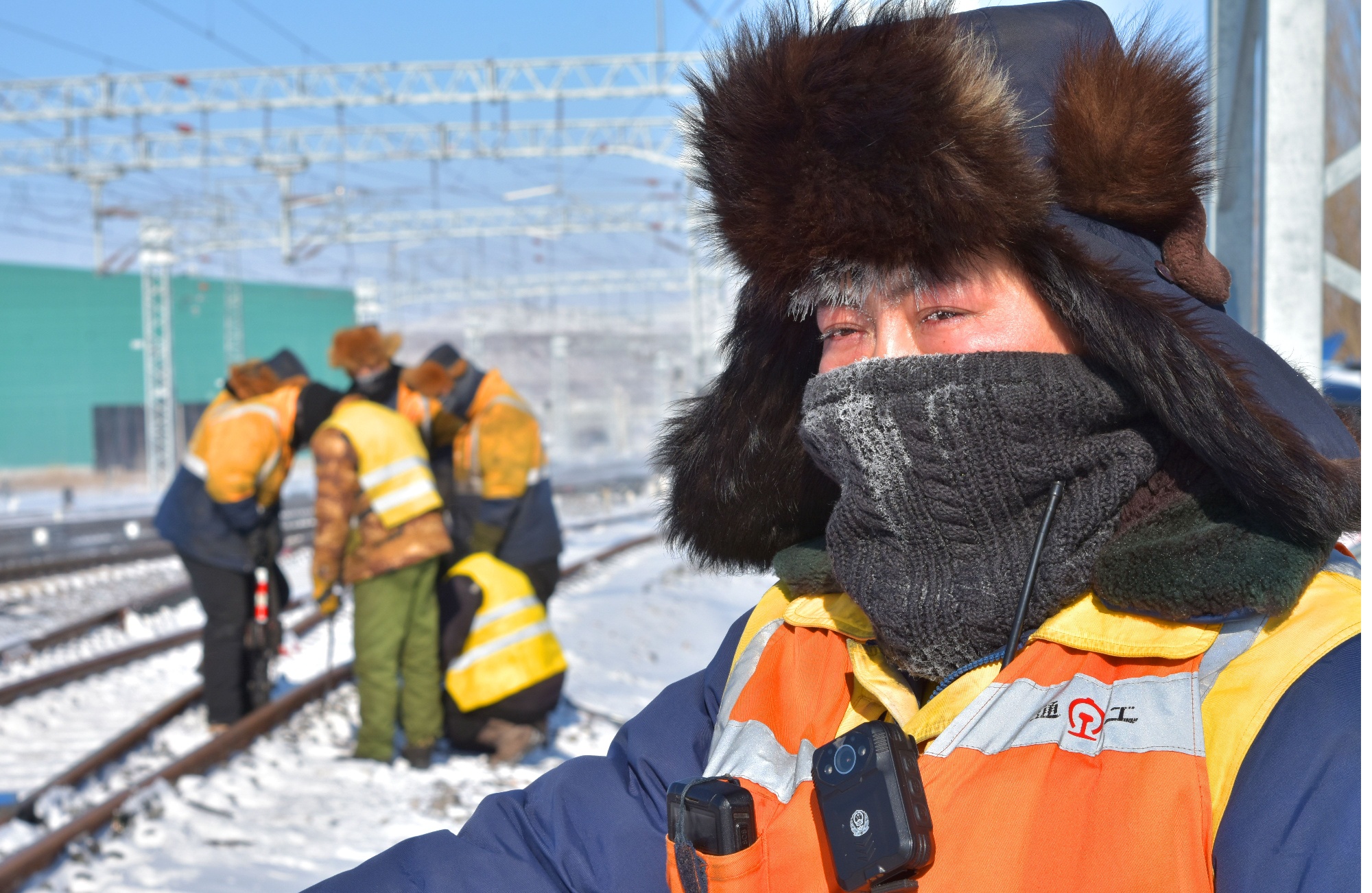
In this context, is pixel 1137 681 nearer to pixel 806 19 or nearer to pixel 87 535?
pixel 806 19

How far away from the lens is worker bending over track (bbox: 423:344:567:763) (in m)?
5.80

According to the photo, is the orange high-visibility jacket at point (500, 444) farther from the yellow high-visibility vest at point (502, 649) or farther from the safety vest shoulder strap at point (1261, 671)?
the safety vest shoulder strap at point (1261, 671)

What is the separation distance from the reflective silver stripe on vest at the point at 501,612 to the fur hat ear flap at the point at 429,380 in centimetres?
136

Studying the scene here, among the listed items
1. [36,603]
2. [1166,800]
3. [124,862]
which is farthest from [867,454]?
[36,603]

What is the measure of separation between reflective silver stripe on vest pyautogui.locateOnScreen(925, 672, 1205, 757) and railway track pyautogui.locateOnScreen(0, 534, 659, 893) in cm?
428

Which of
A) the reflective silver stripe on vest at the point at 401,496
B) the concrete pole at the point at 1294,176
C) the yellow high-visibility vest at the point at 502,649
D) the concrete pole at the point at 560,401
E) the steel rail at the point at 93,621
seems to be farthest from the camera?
the concrete pole at the point at 560,401

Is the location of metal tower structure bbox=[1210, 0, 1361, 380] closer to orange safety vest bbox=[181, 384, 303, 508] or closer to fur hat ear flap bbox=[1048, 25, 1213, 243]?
fur hat ear flap bbox=[1048, 25, 1213, 243]

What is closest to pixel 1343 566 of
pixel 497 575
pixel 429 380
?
pixel 497 575

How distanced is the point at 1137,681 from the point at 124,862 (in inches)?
178

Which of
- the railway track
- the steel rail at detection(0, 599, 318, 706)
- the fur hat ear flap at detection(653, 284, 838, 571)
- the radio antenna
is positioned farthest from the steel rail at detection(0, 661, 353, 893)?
the radio antenna

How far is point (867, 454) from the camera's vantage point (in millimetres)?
1399

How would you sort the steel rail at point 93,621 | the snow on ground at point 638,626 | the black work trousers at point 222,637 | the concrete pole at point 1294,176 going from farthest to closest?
the steel rail at point 93,621, the snow on ground at point 638,626, the black work trousers at point 222,637, the concrete pole at point 1294,176

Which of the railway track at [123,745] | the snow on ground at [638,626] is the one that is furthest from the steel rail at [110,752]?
the snow on ground at [638,626]

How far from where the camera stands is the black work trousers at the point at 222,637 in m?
6.57
